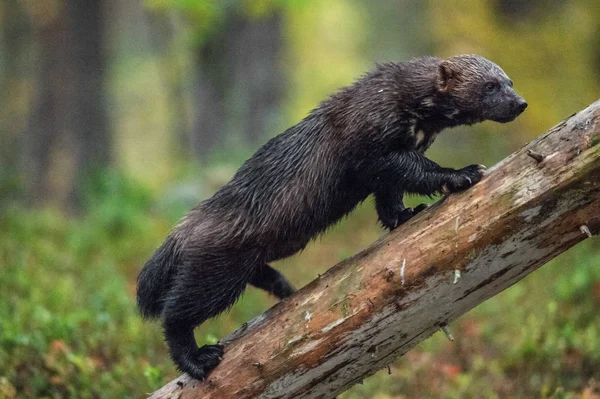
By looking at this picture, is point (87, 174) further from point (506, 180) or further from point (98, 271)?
point (506, 180)

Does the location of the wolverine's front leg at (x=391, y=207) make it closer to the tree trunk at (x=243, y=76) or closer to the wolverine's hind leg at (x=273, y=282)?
the wolverine's hind leg at (x=273, y=282)

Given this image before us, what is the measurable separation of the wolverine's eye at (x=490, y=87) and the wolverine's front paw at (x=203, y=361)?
7.90 ft

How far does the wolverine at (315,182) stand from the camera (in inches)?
171

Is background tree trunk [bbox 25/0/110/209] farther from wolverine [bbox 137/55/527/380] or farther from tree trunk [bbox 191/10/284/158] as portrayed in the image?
wolverine [bbox 137/55/527/380]

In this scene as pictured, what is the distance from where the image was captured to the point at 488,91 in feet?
15.1

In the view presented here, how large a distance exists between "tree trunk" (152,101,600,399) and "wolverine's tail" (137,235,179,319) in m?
0.74

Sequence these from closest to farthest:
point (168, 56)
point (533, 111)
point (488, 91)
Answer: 1. point (488, 91)
2. point (533, 111)
3. point (168, 56)

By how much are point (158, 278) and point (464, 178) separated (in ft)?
7.07

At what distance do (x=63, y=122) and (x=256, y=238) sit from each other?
890 cm

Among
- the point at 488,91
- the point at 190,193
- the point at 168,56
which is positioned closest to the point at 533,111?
the point at 190,193

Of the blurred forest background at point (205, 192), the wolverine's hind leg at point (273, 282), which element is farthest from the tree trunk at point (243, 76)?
the wolverine's hind leg at point (273, 282)

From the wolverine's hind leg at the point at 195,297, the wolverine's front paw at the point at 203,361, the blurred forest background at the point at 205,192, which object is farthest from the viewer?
the blurred forest background at the point at 205,192

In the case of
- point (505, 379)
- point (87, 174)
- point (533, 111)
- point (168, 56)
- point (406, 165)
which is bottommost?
point (505, 379)

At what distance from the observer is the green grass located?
18.0 feet
